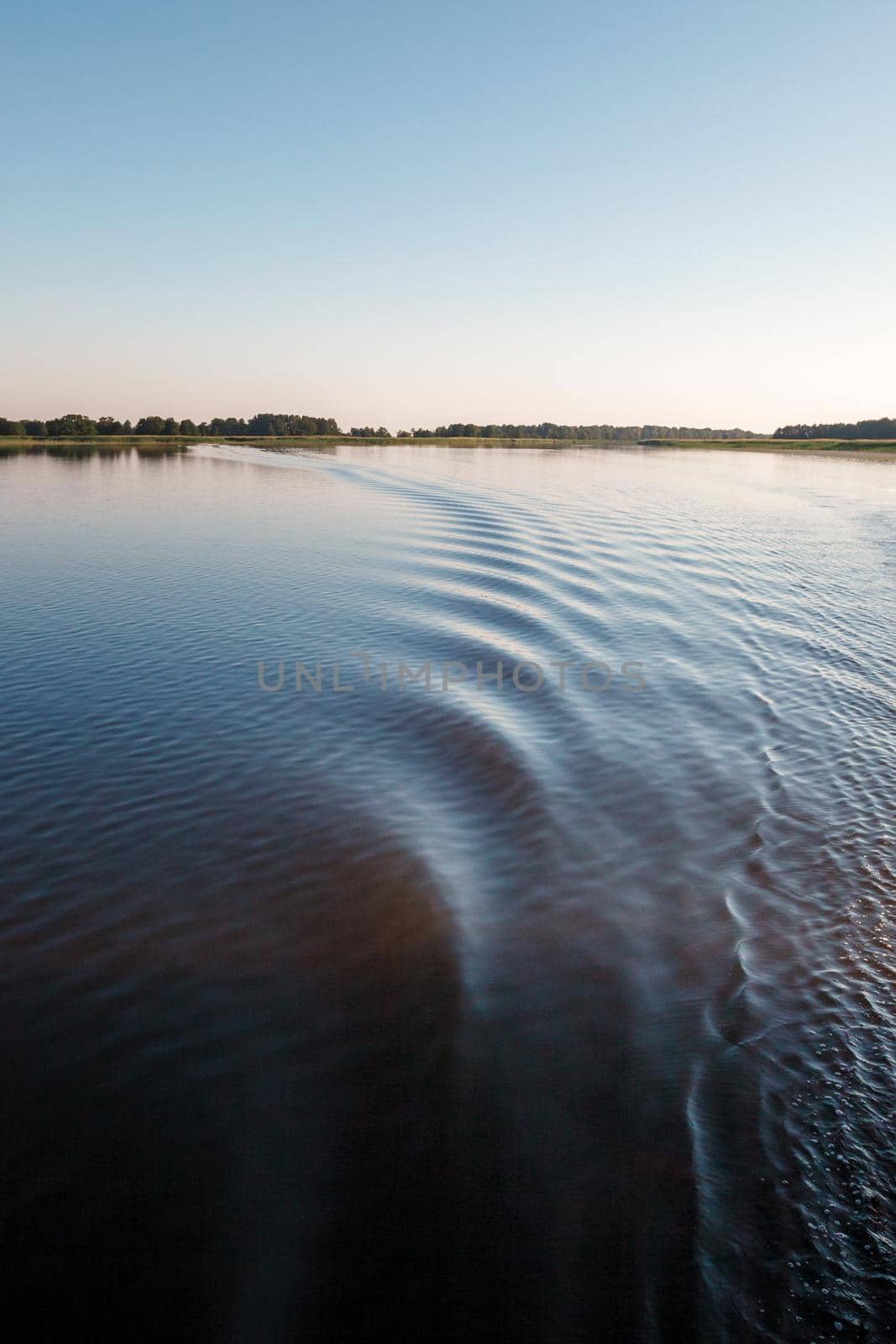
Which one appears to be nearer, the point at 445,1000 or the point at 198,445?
the point at 445,1000

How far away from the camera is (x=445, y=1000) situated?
6.36 m

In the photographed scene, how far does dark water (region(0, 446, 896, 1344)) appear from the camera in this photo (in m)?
4.32

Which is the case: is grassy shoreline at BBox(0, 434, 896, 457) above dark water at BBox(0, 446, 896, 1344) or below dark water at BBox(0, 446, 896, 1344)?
above

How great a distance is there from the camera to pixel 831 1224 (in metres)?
4.43

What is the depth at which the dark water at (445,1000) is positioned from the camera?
4316 mm

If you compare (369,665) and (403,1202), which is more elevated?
(369,665)

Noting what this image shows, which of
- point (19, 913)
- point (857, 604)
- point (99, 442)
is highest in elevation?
point (99, 442)

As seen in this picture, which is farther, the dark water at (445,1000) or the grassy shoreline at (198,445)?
the grassy shoreline at (198,445)

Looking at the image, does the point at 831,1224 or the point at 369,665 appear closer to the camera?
the point at 831,1224

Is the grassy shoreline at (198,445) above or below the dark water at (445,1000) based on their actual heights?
above

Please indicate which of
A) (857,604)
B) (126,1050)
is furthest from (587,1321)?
(857,604)

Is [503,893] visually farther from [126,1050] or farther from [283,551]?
[283,551]

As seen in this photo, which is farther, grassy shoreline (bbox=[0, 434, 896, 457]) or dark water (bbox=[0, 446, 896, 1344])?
grassy shoreline (bbox=[0, 434, 896, 457])

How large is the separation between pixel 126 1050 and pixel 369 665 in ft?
32.4
